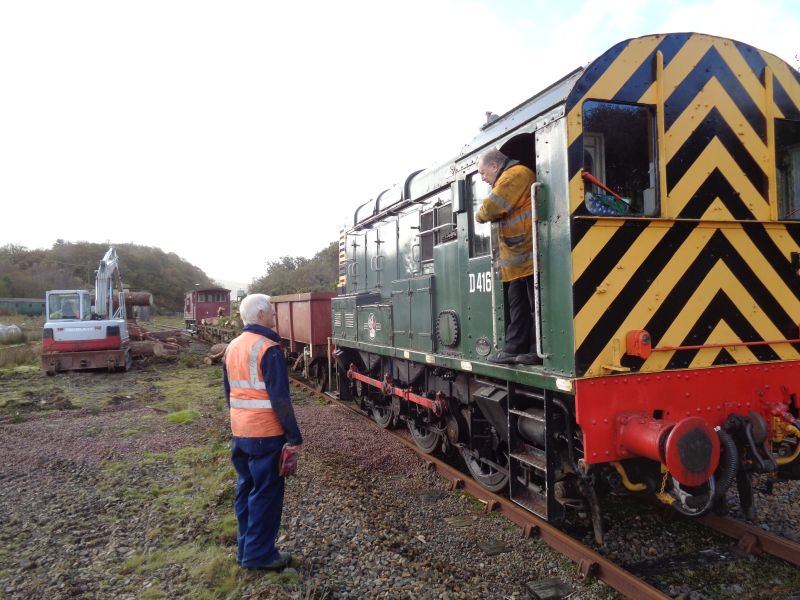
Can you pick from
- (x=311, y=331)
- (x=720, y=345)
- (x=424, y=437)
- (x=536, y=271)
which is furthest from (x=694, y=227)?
(x=311, y=331)

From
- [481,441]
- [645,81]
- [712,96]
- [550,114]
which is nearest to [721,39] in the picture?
[712,96]

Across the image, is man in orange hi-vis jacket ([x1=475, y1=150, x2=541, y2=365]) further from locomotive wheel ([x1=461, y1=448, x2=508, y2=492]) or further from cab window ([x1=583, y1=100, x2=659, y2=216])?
A: locomotive wheel ([x1=461, y1=448, x2=508, y2=492])

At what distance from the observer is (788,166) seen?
422 cm

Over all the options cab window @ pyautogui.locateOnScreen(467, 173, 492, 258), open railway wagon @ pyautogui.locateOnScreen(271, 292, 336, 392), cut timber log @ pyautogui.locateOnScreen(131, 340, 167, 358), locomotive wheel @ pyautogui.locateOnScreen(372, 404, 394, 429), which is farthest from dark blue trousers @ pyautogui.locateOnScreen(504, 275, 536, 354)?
cut timber log @ pyautogui.locateOnScreen(131, 340, 167, 358)

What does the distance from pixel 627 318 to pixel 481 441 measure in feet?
7.52

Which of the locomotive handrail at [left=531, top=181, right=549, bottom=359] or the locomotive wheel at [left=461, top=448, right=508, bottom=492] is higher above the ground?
the locomotive handrail at [left=531, top=181, right=549, bottom=359]

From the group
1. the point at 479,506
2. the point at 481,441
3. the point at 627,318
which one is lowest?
the point at 479,506

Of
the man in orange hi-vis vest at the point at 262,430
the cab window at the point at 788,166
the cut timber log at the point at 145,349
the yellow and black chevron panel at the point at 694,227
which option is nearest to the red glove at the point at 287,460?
the man in orange hi-vis vest at the point at 262,430

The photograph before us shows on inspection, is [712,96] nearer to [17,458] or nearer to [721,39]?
[721,39]

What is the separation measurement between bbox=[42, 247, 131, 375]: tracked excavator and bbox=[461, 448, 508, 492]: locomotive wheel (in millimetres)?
13195

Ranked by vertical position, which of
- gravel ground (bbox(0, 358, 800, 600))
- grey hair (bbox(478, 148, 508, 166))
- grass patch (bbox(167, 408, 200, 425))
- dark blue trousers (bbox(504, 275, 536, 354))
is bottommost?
gravel ground (bbox(0, 358, 800, 600))

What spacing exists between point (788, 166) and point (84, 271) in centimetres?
6694

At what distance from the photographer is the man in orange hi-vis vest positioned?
3652 millimetres

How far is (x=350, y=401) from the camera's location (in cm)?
1030
